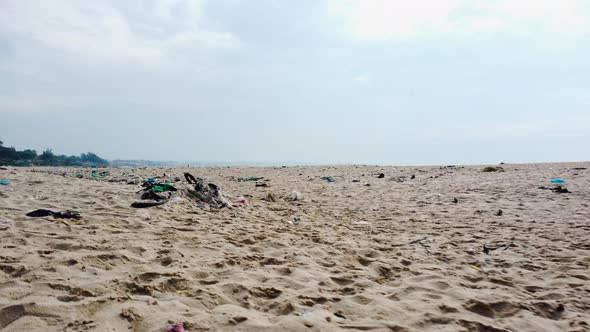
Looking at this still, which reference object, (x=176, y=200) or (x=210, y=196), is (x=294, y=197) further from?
(x=176, y=200)

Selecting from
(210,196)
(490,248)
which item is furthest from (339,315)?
(210,196)

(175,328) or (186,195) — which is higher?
(186,195)

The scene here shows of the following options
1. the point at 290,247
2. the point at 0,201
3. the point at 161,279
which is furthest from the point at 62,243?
the point at 0,201

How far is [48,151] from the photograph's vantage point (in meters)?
37.2

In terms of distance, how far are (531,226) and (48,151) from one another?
43.9 meters

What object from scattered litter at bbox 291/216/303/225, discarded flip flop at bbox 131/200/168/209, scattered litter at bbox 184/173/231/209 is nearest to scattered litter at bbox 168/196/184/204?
discarded flip flop at bbox 131/200/168/209

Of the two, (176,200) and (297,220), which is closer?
(297,220)

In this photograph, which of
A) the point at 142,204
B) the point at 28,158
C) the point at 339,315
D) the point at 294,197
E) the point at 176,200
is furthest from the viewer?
the point at 28,158

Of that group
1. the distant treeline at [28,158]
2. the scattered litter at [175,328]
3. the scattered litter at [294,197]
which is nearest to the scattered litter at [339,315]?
the scattered litter at [175,328]

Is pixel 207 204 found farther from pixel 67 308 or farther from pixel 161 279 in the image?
pixel 67 308

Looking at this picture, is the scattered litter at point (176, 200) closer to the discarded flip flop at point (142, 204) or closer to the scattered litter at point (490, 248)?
the discarded flip flop at point (142, 204)

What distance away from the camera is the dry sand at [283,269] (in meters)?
2.59

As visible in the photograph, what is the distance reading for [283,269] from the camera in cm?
375

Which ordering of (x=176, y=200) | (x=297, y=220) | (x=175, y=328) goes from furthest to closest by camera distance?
(x=176, y=200) → (x=297, y=220) → (x=175, y=328)
